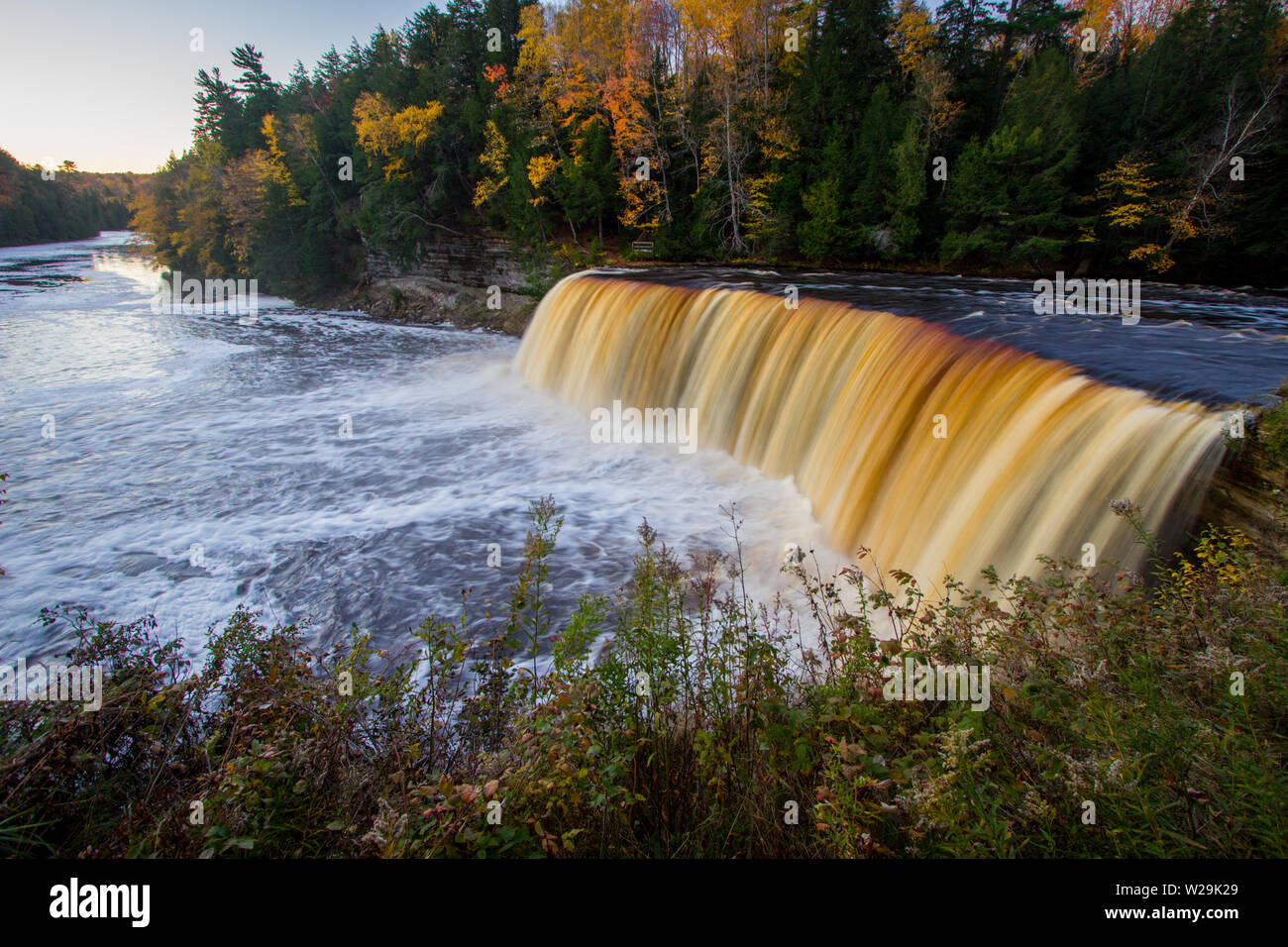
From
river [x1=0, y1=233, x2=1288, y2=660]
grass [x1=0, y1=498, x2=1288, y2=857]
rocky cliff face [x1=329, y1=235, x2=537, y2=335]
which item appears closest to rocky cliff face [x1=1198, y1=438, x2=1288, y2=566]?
grass [x1=0, y1=498, x2=1288, y2=857]

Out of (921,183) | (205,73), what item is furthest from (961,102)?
(205,73)

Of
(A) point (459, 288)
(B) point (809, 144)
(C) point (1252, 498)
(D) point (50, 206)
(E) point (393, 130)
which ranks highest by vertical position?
(D) point (50, 206)

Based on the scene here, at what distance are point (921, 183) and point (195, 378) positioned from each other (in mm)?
24855

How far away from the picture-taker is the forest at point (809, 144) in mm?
19750

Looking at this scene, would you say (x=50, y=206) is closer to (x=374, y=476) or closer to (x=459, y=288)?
(x=459, y=288)

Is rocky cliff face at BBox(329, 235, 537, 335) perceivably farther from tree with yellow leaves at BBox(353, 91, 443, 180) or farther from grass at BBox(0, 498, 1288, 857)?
grass at BBox(0, 498, 1288, 857)

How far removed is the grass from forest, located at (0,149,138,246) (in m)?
86.9

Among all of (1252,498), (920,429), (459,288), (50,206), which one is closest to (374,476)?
(920,429)

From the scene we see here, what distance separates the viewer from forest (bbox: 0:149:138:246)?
235 feet

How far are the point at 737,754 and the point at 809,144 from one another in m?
27.6

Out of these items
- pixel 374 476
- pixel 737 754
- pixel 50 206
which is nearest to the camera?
pixel 737 754

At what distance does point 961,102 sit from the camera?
81.4ft

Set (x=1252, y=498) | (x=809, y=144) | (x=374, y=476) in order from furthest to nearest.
A: (x=809, y=144)
(x=374, y=476)
(x=1252, y=498)

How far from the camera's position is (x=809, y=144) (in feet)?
83.0
